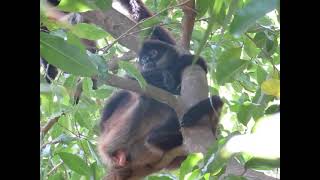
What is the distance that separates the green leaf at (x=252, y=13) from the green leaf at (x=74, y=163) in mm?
1123

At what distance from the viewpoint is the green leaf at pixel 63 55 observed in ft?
2.81

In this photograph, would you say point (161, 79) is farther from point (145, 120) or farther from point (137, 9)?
point (137, 9)

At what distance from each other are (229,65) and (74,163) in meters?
0.63

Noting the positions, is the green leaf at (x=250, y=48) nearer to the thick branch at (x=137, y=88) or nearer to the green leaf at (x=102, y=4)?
the thick branch at (x=137, y=88)

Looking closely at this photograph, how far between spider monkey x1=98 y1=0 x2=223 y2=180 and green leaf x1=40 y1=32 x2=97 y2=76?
4.96 feet

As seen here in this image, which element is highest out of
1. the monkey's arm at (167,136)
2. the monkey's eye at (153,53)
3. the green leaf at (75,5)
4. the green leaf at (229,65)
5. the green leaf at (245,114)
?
the green leaf at (75,5)

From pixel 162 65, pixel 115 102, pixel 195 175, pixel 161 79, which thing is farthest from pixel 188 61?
pixel 195 175

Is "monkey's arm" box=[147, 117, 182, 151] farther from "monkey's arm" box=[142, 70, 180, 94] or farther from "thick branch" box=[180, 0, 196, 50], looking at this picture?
"thick branch" box=[180, 0, 196, 50]

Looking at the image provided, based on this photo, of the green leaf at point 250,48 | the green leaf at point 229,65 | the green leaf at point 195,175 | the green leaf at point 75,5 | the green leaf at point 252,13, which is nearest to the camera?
the green leaf at point 252,13

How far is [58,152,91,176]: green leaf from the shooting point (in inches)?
66.2

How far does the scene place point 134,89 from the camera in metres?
1.85

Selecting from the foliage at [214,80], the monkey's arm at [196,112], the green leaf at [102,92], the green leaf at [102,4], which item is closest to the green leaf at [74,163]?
the foliage at [214,80]
